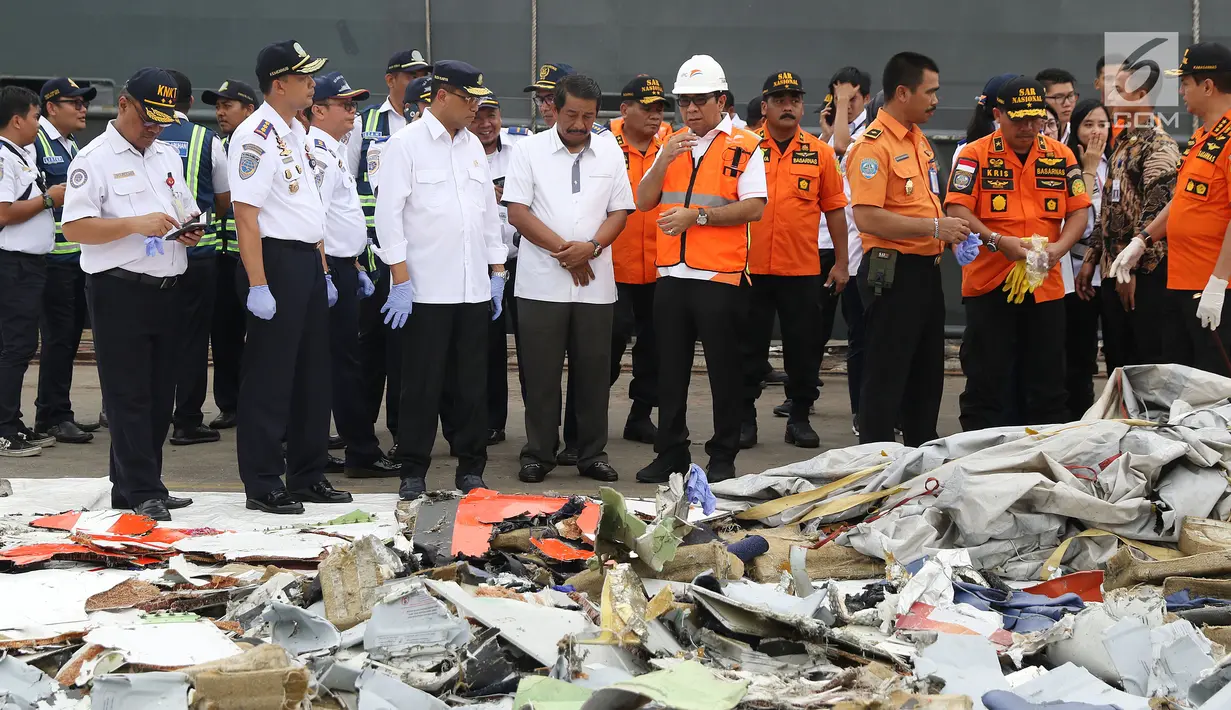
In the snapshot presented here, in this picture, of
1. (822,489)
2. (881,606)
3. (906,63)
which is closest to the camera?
(881,606)

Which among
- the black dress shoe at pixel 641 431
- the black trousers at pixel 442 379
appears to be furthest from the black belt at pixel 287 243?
the black dress shoe at pixel 641 431

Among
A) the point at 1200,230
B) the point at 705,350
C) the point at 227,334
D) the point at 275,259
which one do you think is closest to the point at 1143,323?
the point at 1200,230

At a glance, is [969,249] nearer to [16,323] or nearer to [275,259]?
[275,259]

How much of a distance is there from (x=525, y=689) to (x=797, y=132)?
440 centimetres

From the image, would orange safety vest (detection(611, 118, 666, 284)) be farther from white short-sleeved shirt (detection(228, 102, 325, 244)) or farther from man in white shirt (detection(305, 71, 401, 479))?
white short-sleeved shirt (detection(228, 102, 325, 244))

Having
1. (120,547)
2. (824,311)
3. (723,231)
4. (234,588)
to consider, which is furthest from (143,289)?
(824,311)

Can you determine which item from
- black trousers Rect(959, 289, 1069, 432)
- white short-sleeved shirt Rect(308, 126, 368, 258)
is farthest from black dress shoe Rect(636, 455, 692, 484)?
white short-sleeved shirt Rect(308, 126, 368, 258)

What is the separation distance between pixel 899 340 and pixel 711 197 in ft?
3.47

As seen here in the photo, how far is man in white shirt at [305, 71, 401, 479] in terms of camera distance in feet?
20.1

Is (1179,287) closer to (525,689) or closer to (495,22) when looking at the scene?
(525,689)

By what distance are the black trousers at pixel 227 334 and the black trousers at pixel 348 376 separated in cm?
90

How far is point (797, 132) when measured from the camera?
6.66 meters

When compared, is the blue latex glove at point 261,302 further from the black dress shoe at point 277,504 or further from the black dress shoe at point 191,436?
the black dress shoe at point 191,436

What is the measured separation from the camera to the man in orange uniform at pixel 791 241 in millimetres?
6586
